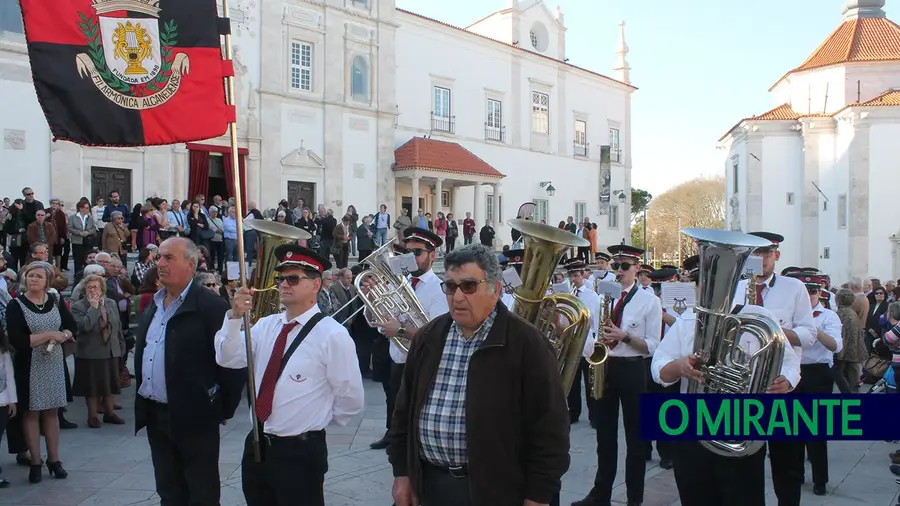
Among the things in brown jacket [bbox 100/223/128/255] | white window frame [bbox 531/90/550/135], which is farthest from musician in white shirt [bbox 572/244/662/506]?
white window frame [bbox 531/90/550/135]

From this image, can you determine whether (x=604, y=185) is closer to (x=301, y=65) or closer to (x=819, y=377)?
(x=301, y=65)

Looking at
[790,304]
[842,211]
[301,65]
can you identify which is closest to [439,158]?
[301,65]

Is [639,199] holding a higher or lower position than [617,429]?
higher

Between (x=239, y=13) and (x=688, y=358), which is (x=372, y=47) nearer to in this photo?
(x=239, y=13)

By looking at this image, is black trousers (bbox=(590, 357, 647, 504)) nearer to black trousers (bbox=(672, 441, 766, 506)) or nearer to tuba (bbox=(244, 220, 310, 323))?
black trousers (bbox=(672, 441, 766, 506))

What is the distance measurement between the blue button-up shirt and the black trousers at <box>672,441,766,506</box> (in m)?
2.99

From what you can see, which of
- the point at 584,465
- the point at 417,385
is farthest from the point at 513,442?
the point at 584,465

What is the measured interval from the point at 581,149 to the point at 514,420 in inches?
1574

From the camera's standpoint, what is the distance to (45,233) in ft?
48.6

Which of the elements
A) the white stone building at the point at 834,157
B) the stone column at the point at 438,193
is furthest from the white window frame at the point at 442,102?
the white stone building at the point at 834,157

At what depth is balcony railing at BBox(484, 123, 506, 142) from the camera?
36188 mm

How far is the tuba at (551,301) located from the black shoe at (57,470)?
4.48 meters

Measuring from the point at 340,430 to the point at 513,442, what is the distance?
223 inches

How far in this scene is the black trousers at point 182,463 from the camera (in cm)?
437
